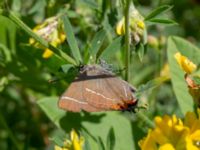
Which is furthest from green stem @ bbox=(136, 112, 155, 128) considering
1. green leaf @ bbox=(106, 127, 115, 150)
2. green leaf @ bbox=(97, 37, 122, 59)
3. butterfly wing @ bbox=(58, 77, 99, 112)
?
butterfly wing @ bbox=(58, 77, 99, 112)

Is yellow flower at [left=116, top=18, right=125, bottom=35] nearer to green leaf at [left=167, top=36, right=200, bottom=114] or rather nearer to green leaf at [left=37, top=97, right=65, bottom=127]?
green leaf at [left=167, top=36, right=200, bottom=114]

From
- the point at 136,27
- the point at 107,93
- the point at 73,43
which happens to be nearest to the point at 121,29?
the point at 136,27

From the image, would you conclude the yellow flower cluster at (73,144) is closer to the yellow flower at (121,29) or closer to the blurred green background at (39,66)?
the blurred green background at (39,66)

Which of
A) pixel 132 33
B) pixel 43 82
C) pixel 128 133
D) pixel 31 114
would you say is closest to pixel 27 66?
pixel 43 82

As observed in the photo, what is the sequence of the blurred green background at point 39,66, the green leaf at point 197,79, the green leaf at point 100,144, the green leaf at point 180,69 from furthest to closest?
1. the blurred green background at point 39,66
2. the green leaf at point 180,69
3. the green leaf at point 100,144
4. the green leaf at point 197,79

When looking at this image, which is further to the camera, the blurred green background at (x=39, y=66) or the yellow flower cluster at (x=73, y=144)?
the blurred green background at (x=39, y=66)

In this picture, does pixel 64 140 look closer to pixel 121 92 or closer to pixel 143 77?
pixel 121 92

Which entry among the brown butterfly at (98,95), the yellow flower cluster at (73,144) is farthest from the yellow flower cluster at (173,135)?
the yellow flower cluster at (73,144)
